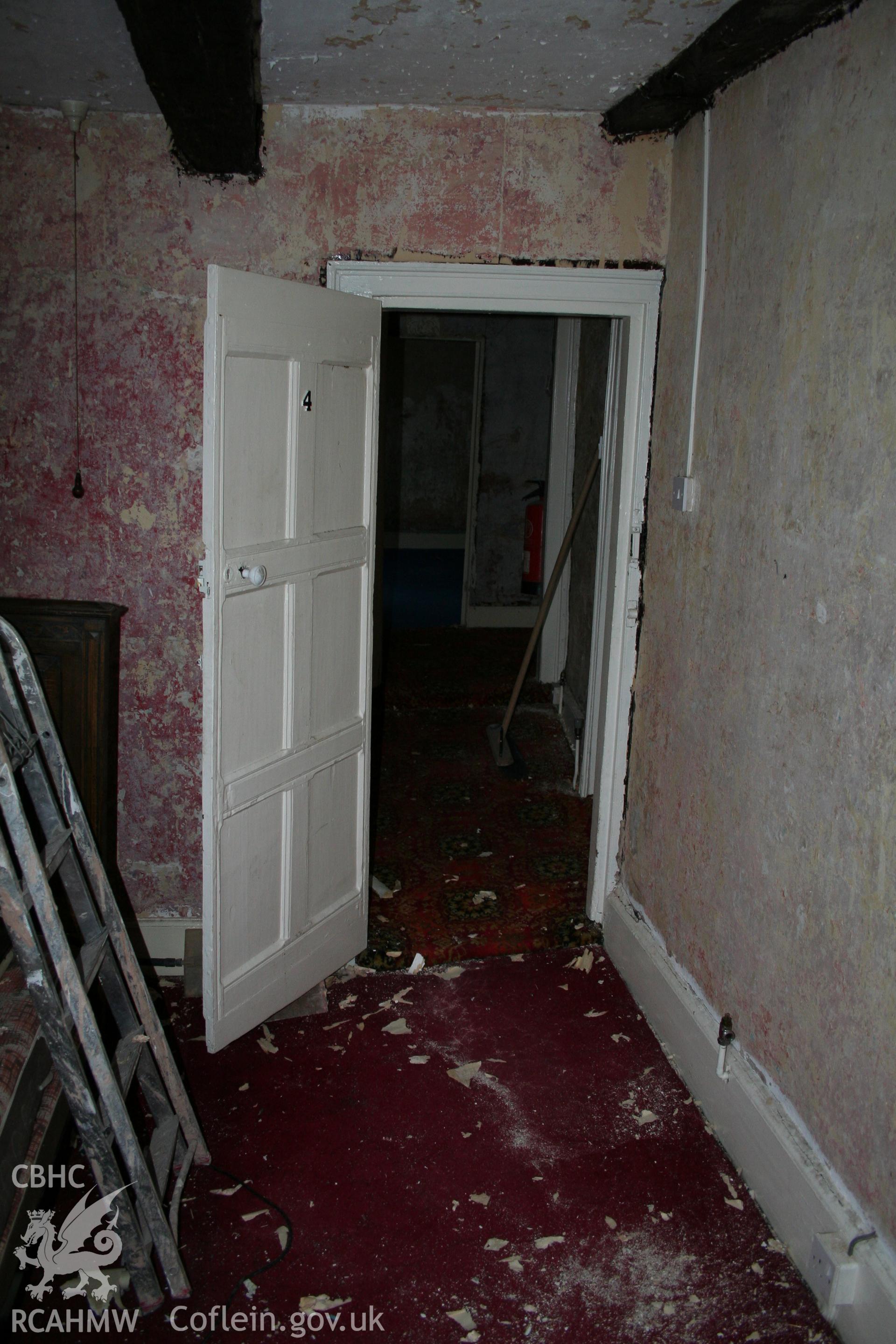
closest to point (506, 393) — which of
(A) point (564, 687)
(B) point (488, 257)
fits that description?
(A) point (564, 687)

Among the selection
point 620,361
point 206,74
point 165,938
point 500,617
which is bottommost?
point 165,938

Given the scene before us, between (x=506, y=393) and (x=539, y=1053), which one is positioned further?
(x=506, y=393)

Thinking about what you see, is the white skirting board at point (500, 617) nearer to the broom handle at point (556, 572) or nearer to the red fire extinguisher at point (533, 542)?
the red fire extinguisher at point (533, 542)

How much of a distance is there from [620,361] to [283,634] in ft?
5.24

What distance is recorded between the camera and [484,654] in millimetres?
6867

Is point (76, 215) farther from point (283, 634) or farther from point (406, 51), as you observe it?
point (283, 634)

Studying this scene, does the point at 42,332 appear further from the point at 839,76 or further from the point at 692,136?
the point at 839,76

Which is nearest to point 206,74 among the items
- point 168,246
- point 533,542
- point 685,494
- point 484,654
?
point 168,246

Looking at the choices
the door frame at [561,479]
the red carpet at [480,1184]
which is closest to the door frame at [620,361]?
the red carpet at [480,1184]

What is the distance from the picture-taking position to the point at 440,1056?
2.80 metres

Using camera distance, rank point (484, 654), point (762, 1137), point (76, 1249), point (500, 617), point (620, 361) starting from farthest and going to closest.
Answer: point (500, 617), point (484, 654), point (620, 361), point (762, 1137), point (76, 1249)

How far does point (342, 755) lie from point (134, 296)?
145 centimetres

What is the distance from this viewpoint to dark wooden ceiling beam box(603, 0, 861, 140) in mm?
1942

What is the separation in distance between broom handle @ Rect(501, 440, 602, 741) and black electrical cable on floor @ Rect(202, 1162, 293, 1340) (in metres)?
2.93
